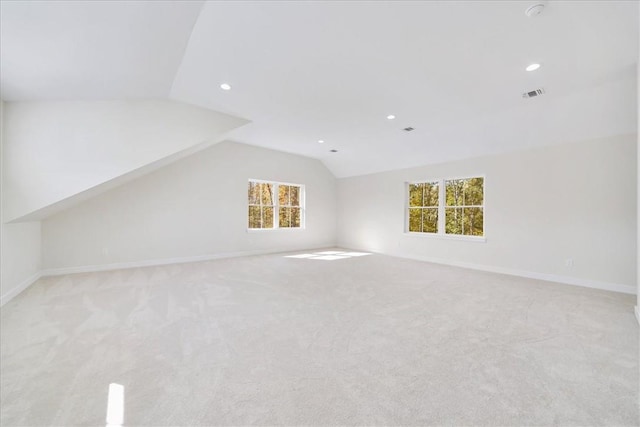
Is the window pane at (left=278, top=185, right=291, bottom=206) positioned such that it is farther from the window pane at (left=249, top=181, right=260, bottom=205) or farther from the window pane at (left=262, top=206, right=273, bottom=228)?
the window pane at (left=249, top=181, right=260, bottom=205)

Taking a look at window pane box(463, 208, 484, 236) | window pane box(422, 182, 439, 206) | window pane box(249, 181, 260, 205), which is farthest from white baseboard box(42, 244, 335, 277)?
window pane box(463, 208, 484, 236)

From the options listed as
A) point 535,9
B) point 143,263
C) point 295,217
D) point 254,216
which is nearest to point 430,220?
point 295,217

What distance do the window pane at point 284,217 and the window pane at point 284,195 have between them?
0.55 ft

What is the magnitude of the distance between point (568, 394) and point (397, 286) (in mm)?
2385

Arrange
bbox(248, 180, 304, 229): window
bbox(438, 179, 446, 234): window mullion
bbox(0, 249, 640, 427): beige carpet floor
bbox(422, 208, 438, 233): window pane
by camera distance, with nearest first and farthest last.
A: bbox(0, 249, 640, 427): beige carpet floor < bbox(438, 179, 446, 234): window mullion < bbox(422, 208, 438, 233): window pane < bbox(248, 180, 304, 229): window

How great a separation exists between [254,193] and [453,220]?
15.5ft

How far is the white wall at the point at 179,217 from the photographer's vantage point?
4699 millimetres

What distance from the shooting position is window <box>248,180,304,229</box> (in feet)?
22.5

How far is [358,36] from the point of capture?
2.45 meters

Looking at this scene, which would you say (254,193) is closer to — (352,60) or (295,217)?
(295,217)

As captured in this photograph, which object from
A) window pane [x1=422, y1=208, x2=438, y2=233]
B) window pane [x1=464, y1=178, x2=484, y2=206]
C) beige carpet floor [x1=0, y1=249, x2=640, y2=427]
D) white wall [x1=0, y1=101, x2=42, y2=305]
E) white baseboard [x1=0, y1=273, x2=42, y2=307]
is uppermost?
window pane [x1=464, y1=178, x2=484, y2=206]

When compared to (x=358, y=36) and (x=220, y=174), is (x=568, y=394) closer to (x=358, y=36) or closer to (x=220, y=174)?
(x=358, y=36)

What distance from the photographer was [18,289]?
3525mm

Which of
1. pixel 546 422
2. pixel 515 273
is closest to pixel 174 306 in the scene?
pixel 546 422
